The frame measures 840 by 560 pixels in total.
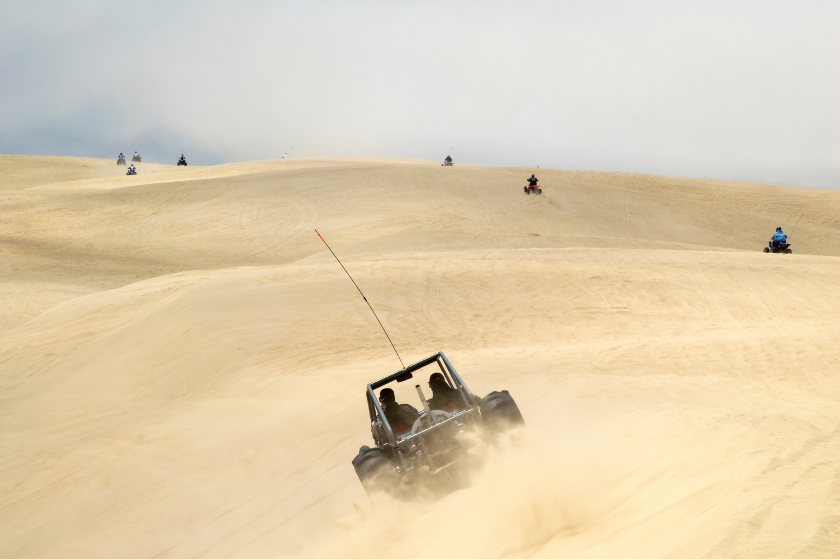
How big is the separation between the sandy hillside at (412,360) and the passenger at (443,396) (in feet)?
3.27

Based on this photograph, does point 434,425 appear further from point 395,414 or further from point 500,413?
point 395,414

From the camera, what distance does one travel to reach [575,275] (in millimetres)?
17438

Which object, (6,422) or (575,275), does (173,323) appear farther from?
(575,275)

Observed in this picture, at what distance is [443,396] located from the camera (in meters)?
7.50

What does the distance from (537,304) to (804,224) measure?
2670 cm

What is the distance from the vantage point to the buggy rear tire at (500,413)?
6613mm

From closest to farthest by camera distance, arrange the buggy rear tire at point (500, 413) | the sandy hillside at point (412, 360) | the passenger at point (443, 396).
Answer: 1. the sandy hillside at point (412, 360)
2. the buggy rear tire at point (500, 413)
3. the passenger at point (443, 396)

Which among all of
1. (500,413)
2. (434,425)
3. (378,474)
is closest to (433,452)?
(434,425)

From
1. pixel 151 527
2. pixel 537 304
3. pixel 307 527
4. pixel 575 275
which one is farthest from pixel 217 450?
pixel 575 275

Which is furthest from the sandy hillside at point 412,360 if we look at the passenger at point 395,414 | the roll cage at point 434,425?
the passenger at point 395,414

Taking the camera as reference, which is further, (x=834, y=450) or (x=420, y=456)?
(x=420, y=456)

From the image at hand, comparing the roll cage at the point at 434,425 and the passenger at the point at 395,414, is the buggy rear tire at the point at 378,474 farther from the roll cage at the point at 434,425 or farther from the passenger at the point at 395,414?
the passenger at the point at 395,414

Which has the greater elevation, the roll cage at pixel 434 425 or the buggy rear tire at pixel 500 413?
the roll cage at pixel 434 425

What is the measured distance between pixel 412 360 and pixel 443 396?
510 cm
